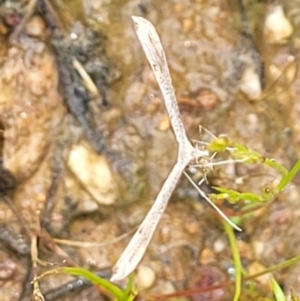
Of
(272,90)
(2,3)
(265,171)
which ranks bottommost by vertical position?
(265,171)

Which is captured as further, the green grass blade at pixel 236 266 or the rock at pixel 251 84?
the rock at pixel 251 84

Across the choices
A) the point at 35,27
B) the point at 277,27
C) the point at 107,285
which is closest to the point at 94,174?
the point at 107,285

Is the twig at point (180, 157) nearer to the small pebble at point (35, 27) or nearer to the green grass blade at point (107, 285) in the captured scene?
the green grass blade at point (107, 285)

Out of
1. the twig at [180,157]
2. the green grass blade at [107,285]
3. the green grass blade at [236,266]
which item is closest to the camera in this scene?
the twig at [180,157]

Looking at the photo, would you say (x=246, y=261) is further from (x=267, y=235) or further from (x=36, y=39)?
(x=36, y=39)

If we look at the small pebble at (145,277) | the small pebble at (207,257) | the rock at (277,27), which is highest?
the rock at (277,27)

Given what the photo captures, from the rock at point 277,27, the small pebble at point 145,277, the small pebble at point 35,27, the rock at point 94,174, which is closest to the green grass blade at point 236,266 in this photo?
the small pebble at point 145,277

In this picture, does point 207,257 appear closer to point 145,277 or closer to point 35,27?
point 145,277

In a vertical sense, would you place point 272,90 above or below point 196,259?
above

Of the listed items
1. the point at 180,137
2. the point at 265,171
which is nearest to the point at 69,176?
the point at 180,137
